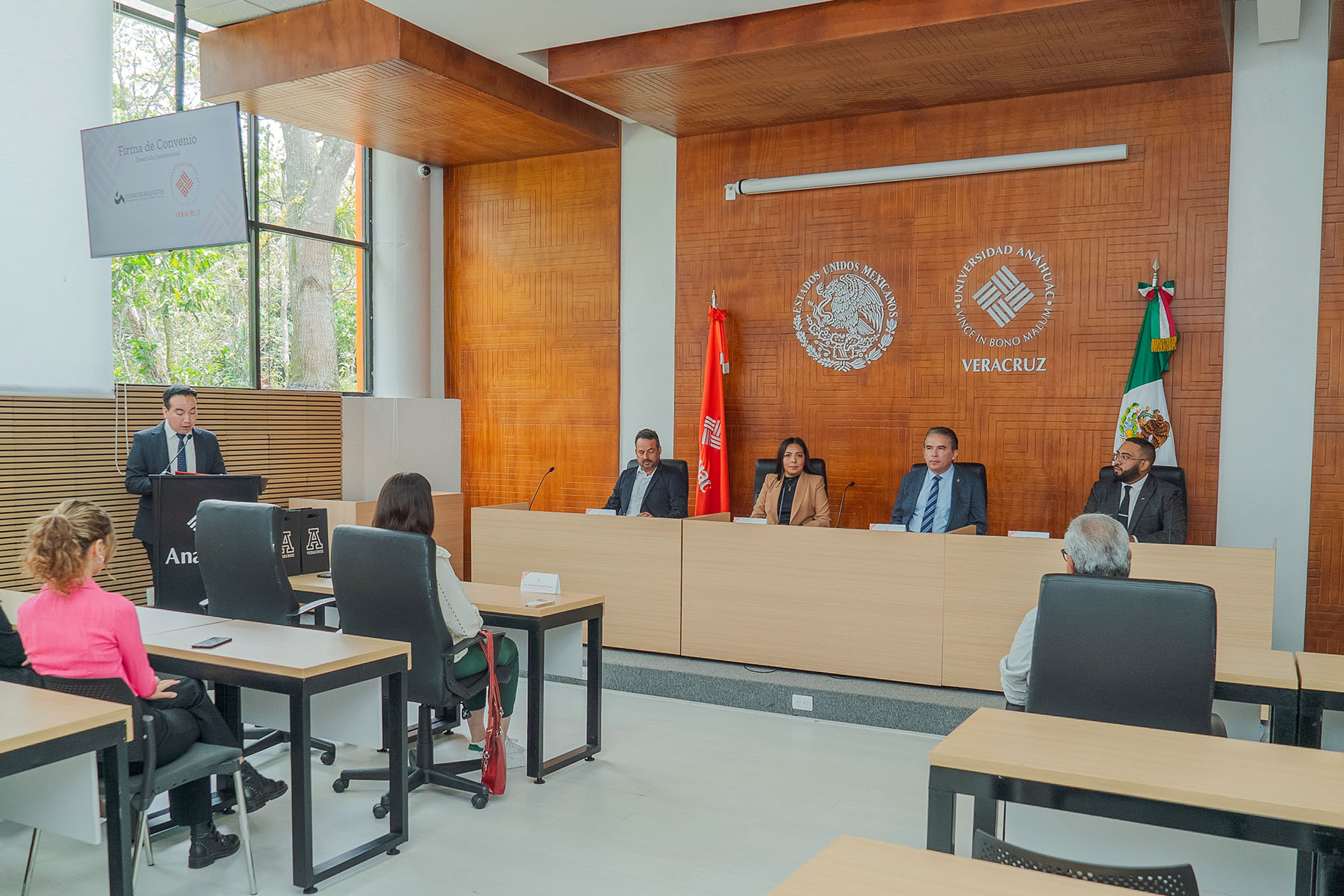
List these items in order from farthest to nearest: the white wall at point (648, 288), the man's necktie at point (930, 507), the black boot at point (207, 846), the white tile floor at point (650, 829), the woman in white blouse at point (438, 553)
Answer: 1. the white wall at point (648, 288)
2. the man's necktie at point (930, 507)
3. the woman in white blouse at point (438, 553)
4. the black boot at point (207, 846)
5. the white tile floor at point (650, 829)

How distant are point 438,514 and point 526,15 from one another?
371 centimetres

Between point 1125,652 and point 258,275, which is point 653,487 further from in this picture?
point 1125,652


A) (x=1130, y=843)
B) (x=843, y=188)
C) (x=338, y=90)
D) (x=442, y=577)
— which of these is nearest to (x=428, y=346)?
(x=338, y=90)

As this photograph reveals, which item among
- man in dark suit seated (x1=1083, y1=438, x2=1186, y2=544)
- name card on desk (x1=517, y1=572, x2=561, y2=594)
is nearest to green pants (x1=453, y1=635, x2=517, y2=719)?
name card on desk (x1=517, y1=572, x2=561, y2=594)

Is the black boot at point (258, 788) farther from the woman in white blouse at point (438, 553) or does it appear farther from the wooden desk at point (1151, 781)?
the wooden desk at point (1151, 781)

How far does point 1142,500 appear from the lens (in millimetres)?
5188

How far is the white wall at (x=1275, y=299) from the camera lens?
5.48 metres

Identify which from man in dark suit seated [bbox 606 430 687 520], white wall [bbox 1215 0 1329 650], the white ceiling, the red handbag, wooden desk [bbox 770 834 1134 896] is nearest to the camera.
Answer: wooden desk [bbox 770 834 1134 896]

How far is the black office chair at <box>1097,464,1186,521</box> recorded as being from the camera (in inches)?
209

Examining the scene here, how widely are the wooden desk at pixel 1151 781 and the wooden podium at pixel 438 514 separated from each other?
5.39 meters

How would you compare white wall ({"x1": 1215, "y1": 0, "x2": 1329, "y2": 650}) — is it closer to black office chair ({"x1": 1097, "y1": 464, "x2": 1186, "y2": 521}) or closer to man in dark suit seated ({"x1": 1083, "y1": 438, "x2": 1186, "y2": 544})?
black office chair ({"x1": 1097, "y1": 464, "x2": 1186, "y2": 521})

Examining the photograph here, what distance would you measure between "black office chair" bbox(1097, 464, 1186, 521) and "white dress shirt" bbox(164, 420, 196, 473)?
5.16m

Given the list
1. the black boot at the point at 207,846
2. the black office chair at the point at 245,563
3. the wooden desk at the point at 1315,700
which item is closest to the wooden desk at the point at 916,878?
the wooden desk at the point at 1315,700

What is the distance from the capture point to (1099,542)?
9.74ft
